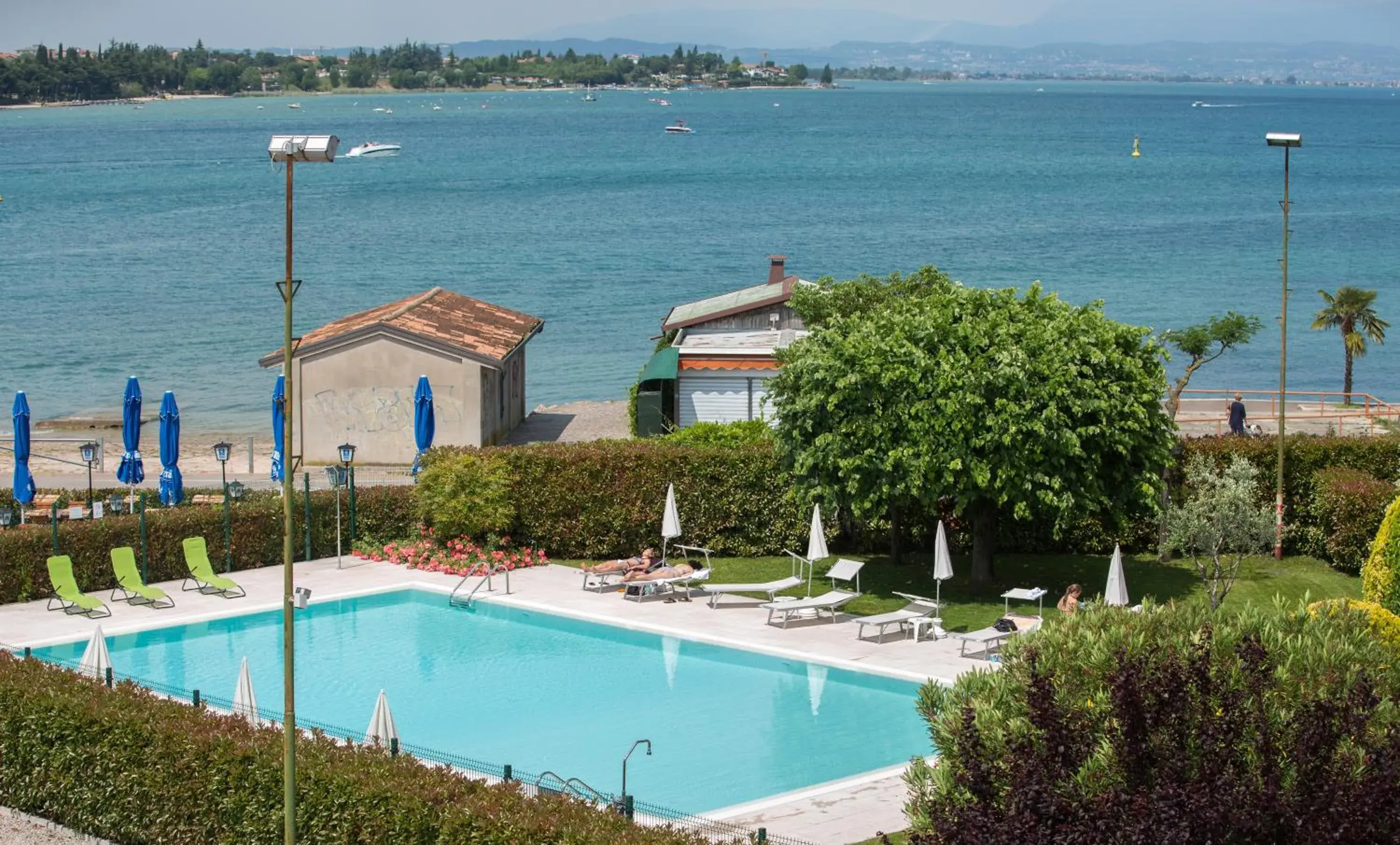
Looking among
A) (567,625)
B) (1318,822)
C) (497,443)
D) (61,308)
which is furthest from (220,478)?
(61,308)

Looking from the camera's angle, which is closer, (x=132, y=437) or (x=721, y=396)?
(x=132, y=437)

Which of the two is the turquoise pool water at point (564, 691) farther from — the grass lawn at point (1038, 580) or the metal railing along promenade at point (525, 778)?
the grass lawn at point (1038, 580)

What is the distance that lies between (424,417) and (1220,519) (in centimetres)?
1493

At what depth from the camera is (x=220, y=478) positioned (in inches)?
1423

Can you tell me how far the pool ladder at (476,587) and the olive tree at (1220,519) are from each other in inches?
421

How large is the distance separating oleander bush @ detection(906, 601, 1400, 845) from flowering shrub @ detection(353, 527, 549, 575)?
1552 centimetres

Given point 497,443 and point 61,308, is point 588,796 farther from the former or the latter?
point 61,308

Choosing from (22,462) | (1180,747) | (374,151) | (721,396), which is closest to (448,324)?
(721,396)

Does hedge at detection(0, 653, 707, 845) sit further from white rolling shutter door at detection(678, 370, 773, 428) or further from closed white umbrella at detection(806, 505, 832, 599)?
white rolling shutter door at detection(678, 370, 773, 428)

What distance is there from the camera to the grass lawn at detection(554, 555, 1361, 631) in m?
25.0

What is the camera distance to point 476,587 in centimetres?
2664

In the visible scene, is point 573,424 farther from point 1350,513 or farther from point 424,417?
point 1350,513

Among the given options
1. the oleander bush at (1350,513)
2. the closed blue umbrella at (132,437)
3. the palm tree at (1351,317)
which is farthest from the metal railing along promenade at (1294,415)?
the closed blue umbrella at (132,437)

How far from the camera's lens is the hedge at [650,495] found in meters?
27.5
